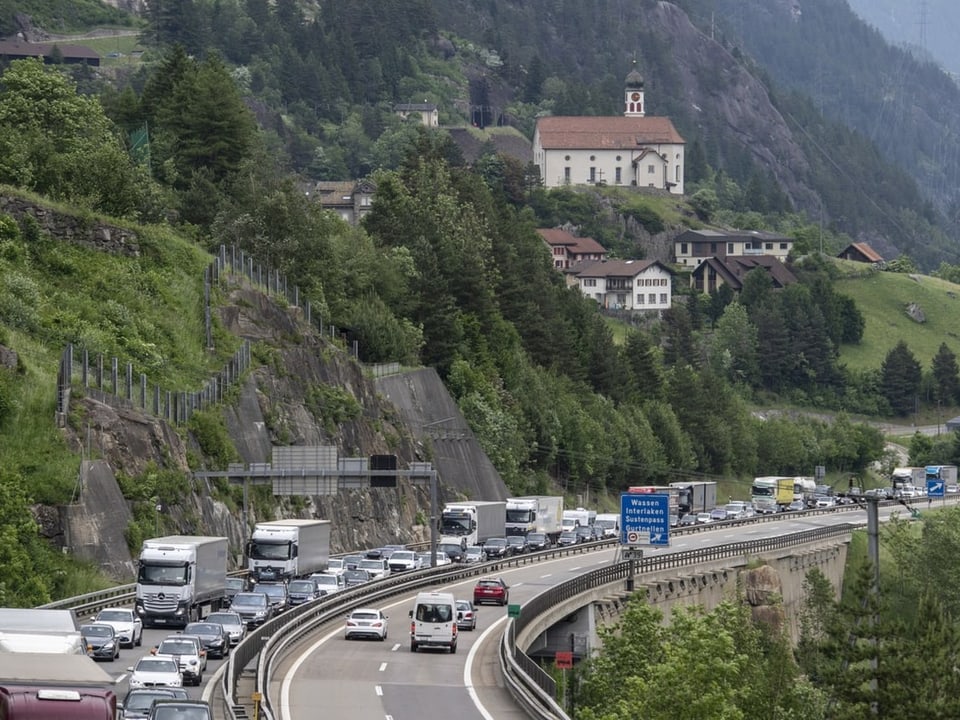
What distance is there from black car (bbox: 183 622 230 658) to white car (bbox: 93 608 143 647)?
171 cm

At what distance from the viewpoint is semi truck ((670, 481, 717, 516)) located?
5827 inches

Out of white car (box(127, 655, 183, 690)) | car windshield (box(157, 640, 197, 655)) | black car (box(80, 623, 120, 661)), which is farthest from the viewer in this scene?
black car (box(80, 623, 120, 661))

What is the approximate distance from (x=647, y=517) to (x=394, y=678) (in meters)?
32.9

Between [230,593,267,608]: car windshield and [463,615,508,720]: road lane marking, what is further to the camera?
[230,593,267,608]: car windshield

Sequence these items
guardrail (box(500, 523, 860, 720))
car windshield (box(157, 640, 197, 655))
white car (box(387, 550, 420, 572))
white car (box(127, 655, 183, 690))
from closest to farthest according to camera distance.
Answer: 1. white car (box(127, 655, 183, 690))
2. guardrail (box(500, 523, 860, 720))
3. car windshield (box(157, 640, 197, 655))
4. white car (box(387, 550, 420, 572))

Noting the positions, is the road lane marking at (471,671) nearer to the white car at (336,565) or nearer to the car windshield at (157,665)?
the car windshield at (157,665)

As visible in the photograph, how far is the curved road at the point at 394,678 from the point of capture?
4894 centimetres

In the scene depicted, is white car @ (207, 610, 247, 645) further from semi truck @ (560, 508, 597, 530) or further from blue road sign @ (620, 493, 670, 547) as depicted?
semi truck @ (560, 508, 597, 530)

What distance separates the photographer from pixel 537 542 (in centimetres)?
11175

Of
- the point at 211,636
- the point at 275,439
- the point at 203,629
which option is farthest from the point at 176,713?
the point at 275,439

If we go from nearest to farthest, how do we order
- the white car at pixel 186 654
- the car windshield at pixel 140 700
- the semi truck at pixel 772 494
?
1. the car windshield at pixel 140 700
2. the white car at pixel 186 654
3. the semi truck at pixel 772 494

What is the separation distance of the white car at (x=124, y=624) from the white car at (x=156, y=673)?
9.69 meters

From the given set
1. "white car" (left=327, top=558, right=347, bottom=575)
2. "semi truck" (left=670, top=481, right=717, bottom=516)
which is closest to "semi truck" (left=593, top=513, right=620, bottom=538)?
"semi truck" (left=670, top=481, right=717, bottom=516)

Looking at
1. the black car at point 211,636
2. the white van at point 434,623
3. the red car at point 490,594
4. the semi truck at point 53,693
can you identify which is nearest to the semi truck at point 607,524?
the red car at point 490,594
